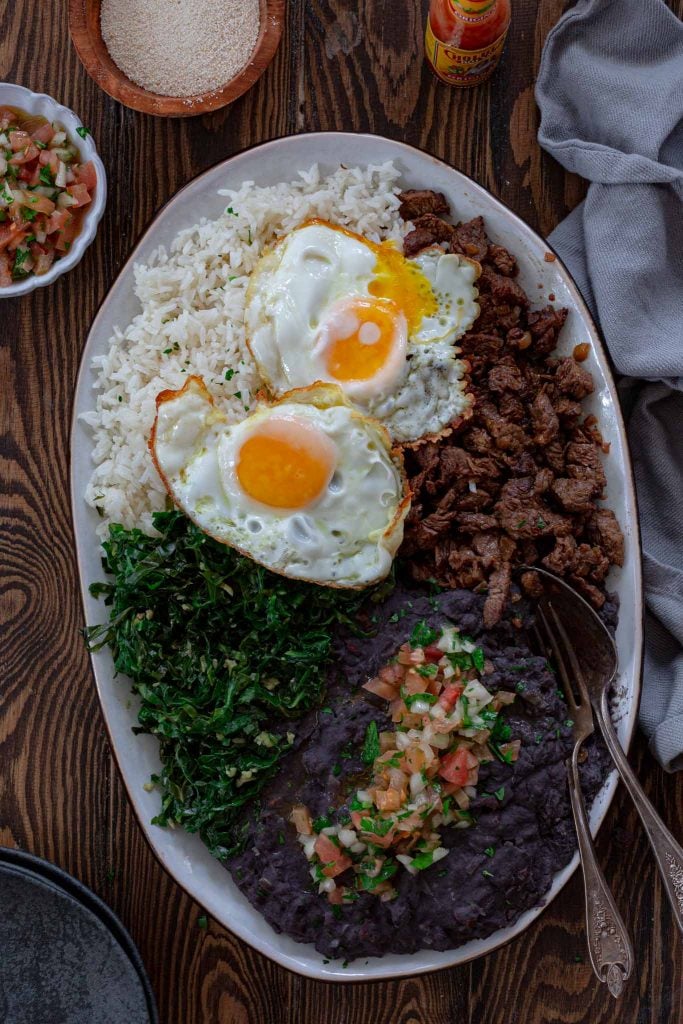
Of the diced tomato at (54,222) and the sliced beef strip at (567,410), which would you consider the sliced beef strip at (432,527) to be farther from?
the diced tomato at (54,222)

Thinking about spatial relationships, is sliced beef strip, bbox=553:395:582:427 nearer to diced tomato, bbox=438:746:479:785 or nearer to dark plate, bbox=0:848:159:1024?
diced tomato, bbox=438:746:479:785

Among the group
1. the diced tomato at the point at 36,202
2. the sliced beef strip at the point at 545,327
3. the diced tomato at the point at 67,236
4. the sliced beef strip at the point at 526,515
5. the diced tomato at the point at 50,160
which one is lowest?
the sliced beef strip at the point at 526,515

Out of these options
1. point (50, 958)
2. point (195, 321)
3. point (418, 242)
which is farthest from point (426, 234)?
point (50, 958)

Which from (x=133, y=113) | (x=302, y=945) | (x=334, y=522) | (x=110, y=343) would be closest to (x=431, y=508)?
(x=334, y=522)

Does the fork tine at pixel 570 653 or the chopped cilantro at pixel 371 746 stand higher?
the fork tine at pixel 570 653

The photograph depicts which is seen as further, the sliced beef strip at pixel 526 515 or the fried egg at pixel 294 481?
the sliced beef strip at pixel 526 515

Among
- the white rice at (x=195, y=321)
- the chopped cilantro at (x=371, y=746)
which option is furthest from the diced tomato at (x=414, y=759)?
the white rice at (x=195, y=321)
